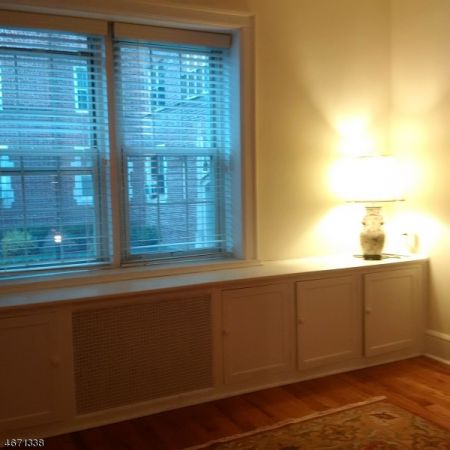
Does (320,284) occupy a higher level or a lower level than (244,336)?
higher

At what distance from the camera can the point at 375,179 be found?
360 centimetres

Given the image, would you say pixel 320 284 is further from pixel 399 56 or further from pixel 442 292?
pixel 399 56

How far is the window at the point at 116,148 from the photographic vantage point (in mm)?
2984

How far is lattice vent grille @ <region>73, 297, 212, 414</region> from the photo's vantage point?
2.74m

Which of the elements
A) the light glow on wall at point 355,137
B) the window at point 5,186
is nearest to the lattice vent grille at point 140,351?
the window at point 5,186

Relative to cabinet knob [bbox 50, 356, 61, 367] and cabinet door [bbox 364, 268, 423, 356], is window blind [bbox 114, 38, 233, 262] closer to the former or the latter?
cabinet knob [bbox 50, 356, 61, 367]

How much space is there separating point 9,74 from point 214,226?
150cm

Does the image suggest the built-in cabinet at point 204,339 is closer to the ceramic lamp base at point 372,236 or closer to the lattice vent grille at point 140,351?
the lattice vent grille at point 140,351

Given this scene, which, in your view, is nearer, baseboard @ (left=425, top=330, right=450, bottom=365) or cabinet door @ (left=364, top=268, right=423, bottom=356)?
→ cabinet door @ (left=364, top=268, right=423, bottom=356)

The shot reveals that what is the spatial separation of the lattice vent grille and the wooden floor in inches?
5.6

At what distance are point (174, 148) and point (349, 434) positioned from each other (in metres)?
1.89

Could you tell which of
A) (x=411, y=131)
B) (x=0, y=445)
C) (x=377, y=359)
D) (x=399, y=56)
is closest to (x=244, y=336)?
(x=377, y=359)

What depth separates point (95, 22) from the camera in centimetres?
305

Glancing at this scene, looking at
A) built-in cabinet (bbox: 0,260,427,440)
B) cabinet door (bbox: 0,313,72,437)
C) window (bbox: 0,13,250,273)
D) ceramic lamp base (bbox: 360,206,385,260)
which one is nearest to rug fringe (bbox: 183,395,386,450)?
built-in cabinet (bbox: 0,260,427,440)
